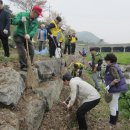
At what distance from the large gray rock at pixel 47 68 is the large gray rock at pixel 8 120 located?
3.09 m

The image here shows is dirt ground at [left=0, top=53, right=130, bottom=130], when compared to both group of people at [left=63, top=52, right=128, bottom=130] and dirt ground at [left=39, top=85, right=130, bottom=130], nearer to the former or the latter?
dirt ground at [left=39, top=85, right=130, bottom=130]

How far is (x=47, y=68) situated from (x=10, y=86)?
Answer: 10.7ft

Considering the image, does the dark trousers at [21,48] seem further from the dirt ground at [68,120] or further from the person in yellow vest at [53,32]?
the person in yellow vest at [53,32]

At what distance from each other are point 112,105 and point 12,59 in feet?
11.4

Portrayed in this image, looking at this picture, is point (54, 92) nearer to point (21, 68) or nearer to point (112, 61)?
point (21, 68)

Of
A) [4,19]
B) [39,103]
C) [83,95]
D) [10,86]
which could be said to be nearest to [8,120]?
[10,86]

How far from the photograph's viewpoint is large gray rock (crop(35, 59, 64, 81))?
415 inches

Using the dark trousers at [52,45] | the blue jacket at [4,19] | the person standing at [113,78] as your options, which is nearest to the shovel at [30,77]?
the blue jacket at [4,19]

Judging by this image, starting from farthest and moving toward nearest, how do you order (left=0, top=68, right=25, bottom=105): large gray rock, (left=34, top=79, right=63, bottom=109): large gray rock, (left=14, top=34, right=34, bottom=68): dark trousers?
(left=14, top=34, right=34, bottom=68): dark trousers
(left=34, top=79, right=63, bottom=109): large gray rock
(left=0, top=68, right=25, bottom=105): large gray rock

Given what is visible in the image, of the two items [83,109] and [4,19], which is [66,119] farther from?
[4,19]

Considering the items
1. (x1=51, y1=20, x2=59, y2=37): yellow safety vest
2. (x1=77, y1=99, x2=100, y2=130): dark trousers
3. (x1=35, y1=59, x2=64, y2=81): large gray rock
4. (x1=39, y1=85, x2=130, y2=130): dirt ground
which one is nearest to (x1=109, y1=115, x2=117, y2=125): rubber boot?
(x1=39, y1=85, x2=130, y2=130): dirt ground

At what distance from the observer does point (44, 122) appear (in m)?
8.88

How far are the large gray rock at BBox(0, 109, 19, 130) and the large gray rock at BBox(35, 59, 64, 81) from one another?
309 centimetres

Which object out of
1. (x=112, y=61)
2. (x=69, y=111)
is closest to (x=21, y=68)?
(x=69, y=111)
